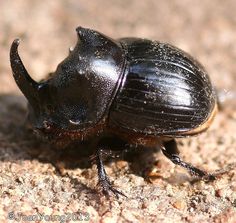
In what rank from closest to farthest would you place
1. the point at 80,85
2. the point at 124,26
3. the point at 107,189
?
the point at 107,189 < the point at 80,85 < the point at 124,26

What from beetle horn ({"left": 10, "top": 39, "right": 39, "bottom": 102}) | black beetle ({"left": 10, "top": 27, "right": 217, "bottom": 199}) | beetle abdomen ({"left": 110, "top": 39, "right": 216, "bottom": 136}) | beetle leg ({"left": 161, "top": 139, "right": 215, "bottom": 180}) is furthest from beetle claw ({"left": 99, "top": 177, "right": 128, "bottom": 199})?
beetle horn ({"left": 10, "top": 39, "right": 39, "bottom": 102})

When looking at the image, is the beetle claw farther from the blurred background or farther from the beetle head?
the blurred background

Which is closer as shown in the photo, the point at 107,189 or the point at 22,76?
the point at 107,189

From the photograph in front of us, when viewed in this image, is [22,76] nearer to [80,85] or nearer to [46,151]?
[80,85]

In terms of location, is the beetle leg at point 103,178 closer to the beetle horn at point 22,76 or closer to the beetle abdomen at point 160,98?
the beetle abdomen at point 160,98

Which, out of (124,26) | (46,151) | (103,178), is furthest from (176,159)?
(124,26)

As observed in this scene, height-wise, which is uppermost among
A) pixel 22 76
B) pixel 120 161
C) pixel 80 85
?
pixel 80 85

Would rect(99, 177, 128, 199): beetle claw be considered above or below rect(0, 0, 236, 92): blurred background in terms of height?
below
